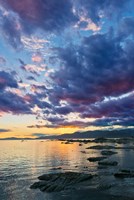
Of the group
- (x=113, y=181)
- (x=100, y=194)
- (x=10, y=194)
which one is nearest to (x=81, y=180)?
(x=113, y=181)

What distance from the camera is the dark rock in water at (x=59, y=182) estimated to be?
187ft

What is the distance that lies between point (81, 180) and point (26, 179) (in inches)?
632

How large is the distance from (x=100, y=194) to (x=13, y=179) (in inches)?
1147

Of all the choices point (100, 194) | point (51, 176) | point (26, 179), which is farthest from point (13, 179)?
point (100, 194)

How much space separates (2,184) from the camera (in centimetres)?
6612

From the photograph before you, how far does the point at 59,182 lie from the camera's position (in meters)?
60.5

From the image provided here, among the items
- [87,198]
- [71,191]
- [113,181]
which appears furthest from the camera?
[113,181]

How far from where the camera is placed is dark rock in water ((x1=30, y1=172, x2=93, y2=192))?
56994 millimetres

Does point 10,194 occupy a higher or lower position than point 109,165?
lower

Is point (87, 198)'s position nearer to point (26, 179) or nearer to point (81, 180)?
point (81, 180)

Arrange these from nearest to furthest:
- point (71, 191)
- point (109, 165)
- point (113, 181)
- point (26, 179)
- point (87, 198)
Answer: point (87, 198)
point (71, 191)
point (113, 181)
point (26, 179)
point (109, 165)

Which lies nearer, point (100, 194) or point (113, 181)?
point (100, 194)

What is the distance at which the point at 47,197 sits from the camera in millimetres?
51344

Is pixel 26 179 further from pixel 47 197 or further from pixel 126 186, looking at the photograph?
pixel 126 186
